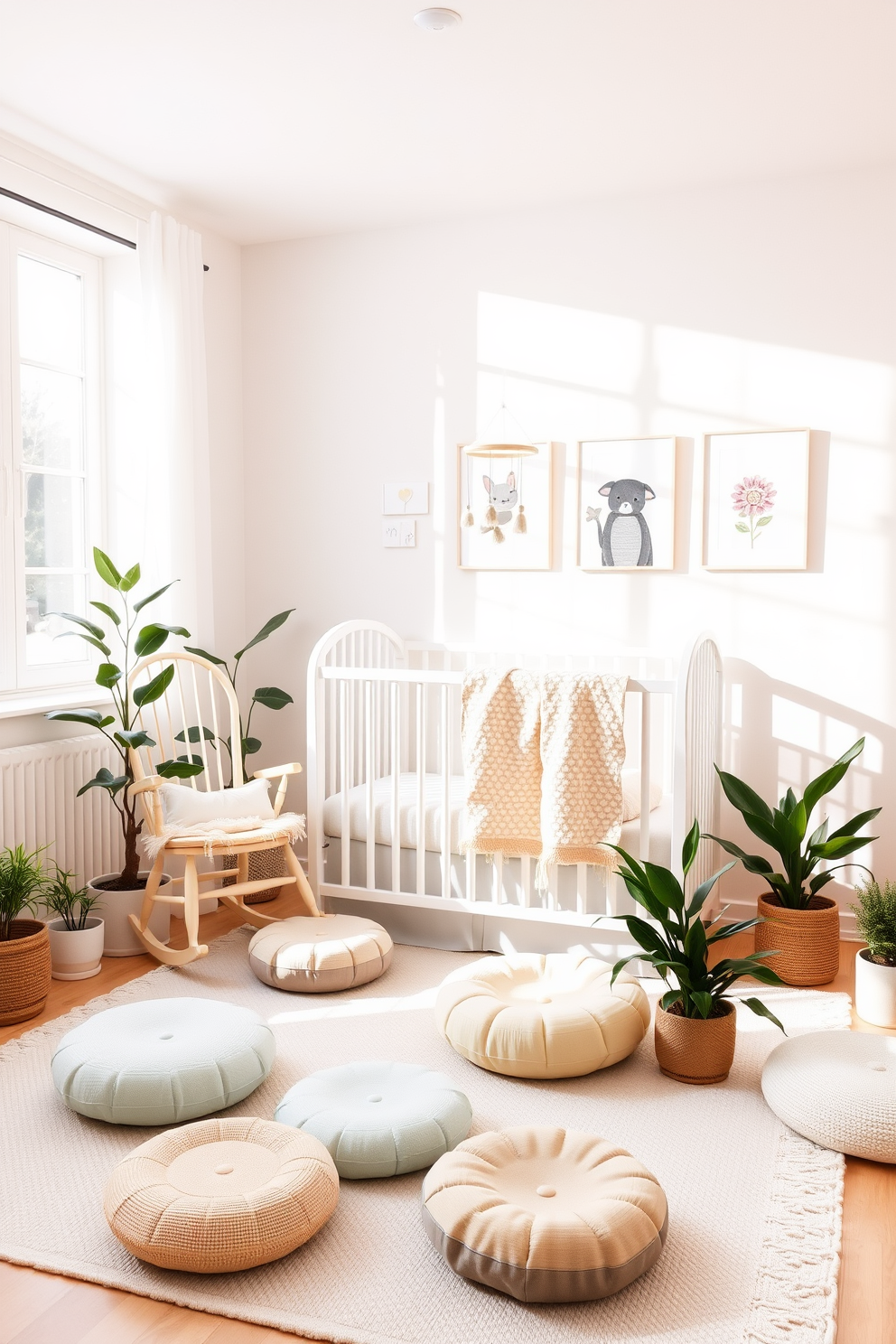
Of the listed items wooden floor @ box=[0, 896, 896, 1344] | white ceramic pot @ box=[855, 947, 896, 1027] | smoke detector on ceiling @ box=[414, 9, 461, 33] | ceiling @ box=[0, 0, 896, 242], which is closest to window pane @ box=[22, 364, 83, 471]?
ceiling @ box=[0, 0, 896, 242]

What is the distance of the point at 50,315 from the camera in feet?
11.4

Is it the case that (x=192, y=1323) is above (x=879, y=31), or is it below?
below

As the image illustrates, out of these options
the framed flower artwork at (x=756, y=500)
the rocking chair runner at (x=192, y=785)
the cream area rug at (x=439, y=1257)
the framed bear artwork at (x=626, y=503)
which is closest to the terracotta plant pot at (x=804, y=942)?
the cream area rug at (x=439, y=1257)

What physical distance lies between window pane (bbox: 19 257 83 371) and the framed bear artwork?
5.94 feet

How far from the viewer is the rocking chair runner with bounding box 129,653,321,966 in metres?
3.01

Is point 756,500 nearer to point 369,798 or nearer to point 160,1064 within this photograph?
point 369,798

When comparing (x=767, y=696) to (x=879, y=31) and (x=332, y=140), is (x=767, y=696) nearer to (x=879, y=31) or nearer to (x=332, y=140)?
(x=879, y=31)

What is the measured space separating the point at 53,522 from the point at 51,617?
1.06ft

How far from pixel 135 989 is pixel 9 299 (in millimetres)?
2148

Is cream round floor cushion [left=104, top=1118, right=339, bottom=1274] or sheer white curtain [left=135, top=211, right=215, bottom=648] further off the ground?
sheer white curtain [left=135, top=211, right=215, bottom=648]

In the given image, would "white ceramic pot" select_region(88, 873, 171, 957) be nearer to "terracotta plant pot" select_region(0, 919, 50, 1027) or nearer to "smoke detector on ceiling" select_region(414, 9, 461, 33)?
"terracotta plant pot" select_region(0, 919, 50, 1027)

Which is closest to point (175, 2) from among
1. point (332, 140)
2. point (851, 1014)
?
point (332, 140)

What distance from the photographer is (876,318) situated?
327cm

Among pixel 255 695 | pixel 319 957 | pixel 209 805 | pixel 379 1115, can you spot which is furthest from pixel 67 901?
pixel 379 1115
